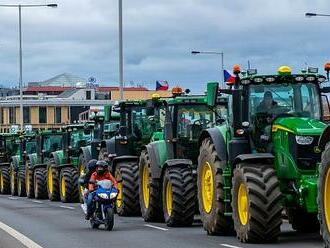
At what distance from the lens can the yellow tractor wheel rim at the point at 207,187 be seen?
49.0 ft

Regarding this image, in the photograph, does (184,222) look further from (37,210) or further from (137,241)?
(37,210)

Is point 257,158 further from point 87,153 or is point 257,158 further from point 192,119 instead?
point 87,153

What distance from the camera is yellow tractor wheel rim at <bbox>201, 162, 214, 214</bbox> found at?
14.9 metres

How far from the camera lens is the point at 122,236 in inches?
607

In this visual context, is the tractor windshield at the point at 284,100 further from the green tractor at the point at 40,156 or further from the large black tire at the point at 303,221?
the green tractor at the point at 40,156

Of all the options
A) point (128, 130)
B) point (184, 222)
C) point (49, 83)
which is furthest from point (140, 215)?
point (49, 83)

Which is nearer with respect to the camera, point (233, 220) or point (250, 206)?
point (250, 206)

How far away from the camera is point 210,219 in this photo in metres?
14.8

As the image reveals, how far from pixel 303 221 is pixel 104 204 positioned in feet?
14.2

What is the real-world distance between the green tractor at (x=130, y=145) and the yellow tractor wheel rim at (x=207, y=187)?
5.00m

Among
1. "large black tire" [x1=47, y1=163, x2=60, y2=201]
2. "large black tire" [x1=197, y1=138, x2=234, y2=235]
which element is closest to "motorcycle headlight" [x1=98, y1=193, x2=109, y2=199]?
"large black tire" [x1=197, y1=138, x2=234, y2=235]

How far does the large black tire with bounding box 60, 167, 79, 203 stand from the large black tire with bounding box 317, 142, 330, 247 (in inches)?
745

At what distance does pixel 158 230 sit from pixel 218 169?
106 inches

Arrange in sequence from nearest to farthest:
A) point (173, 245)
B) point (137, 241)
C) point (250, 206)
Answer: point (250, 206), point (173, 245), point (137, 241)
